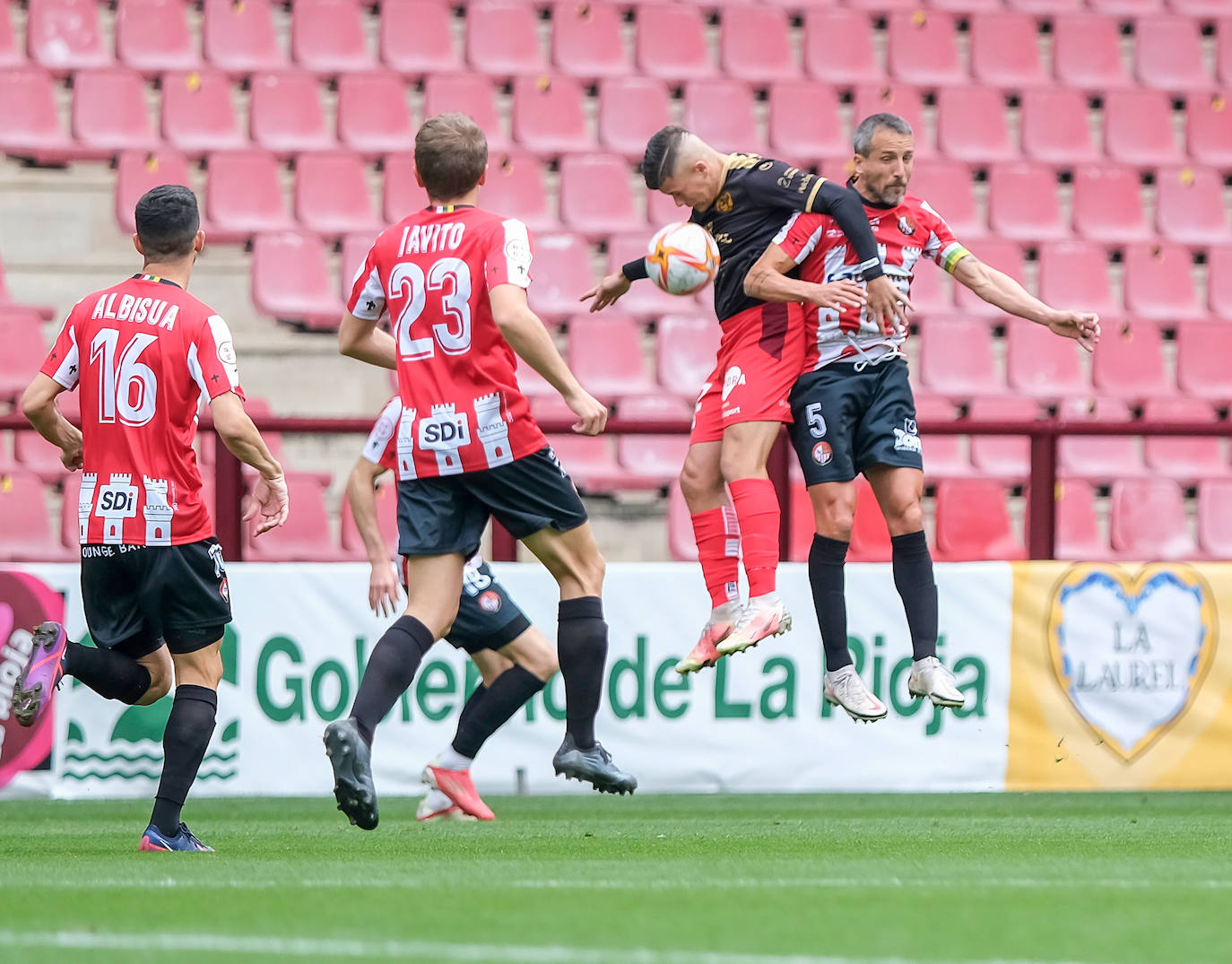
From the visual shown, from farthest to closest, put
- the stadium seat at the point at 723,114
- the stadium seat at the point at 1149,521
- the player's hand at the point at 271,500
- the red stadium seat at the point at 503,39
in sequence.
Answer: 1. the red stadium seat at the point at 503,39
2. the stadium seat at the point at 723,114
3. the stadium seat at the point at 1149,521
4. the player's hand at the point at 271,500

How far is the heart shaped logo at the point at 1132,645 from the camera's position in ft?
25.7

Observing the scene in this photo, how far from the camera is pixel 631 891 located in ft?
13.7

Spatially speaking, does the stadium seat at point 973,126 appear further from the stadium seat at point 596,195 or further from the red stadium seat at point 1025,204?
the stadium seat at point 596,195

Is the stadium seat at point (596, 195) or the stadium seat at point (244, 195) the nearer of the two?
the stadium seat at point (244, 195)

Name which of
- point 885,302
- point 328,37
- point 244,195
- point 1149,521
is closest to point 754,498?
point 885,302

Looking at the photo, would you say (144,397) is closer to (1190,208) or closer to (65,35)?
(65,35)

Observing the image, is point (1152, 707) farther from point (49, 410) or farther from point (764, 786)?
point (49, 410)

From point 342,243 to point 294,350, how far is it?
72 cm

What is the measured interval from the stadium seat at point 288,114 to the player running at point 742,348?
5.34 meters

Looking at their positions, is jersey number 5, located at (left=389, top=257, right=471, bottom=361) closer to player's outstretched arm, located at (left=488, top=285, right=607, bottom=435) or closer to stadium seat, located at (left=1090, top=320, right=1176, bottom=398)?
player's outstretched arm, located at (left=488, top=285, right=607, bottom=435)

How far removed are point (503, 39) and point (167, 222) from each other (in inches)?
273

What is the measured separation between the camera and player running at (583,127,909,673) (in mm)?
6062

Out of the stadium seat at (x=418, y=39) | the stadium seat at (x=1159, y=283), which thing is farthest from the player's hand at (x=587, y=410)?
the stadium seat at (x=1159, y=283)

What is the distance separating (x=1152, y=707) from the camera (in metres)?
7.86
